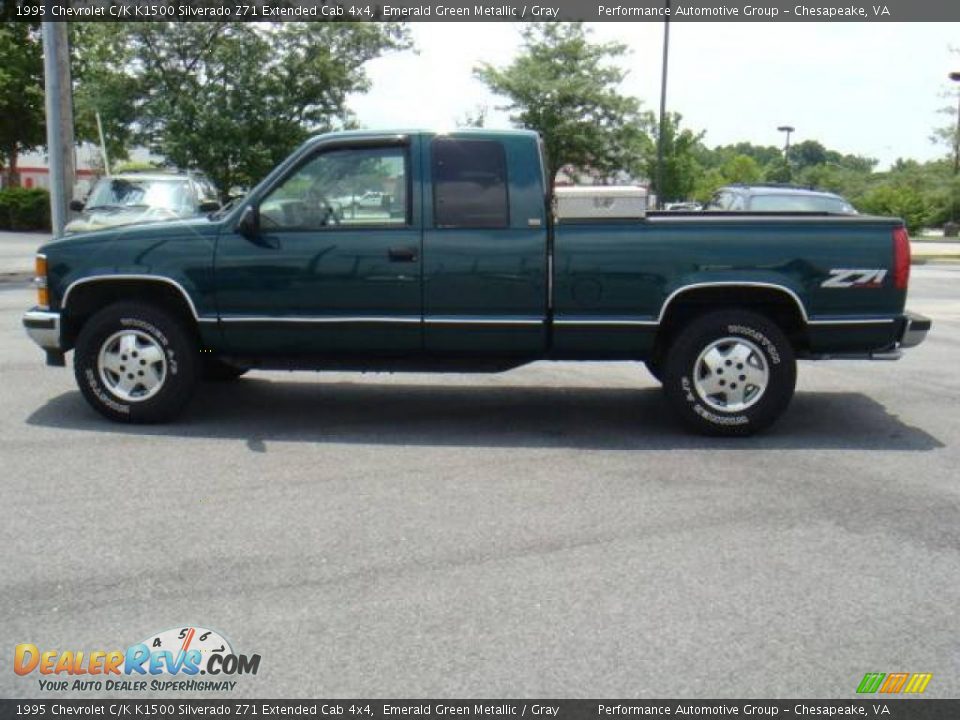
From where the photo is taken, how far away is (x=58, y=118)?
1792 cm

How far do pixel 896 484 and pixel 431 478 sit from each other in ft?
8.65

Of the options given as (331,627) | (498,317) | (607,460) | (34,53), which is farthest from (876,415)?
(34,53)

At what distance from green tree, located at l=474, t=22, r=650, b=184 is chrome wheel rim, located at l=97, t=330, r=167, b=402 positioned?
1296 inches

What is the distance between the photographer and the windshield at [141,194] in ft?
53.7

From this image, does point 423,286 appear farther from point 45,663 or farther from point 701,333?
point 45,663

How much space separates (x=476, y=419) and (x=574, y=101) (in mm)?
33458

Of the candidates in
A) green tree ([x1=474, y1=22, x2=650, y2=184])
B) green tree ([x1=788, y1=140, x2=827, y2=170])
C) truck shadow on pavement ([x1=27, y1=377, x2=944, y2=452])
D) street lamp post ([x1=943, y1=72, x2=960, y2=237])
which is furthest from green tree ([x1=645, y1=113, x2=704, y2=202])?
green tree ([x1=788, y1=140, x2=827, y2=170])

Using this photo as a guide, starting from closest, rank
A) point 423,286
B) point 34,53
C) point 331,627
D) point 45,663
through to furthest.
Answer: point 45,663, point 331,627, point 423,286, point 34,53

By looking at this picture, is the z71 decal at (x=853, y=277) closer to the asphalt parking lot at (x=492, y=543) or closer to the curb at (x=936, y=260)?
the asphalt parking lot at (x=492, y=543)

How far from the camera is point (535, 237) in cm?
670

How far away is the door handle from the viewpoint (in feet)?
22.1

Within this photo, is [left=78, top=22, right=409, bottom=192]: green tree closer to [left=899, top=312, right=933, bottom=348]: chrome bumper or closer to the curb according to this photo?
the curb
